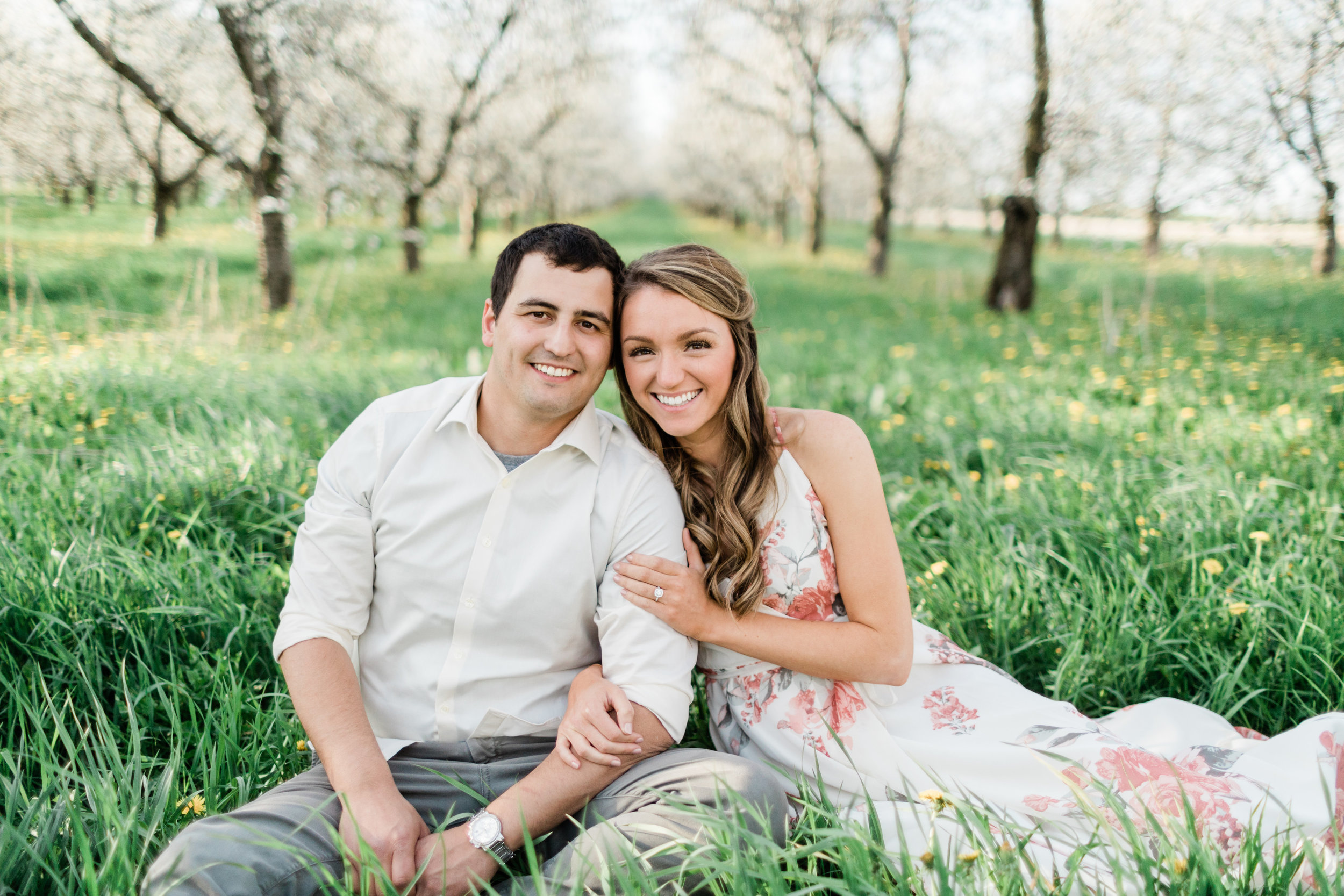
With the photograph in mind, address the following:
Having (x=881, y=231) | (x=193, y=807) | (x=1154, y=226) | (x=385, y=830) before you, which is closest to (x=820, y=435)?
(x=385, y=830)

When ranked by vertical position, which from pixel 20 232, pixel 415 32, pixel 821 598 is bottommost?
pixel 821 598

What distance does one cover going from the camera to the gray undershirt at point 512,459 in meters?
1.87

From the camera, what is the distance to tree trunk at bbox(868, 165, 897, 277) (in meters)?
13.8

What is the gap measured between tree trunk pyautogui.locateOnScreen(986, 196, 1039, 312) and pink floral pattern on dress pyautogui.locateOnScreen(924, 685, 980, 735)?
912 centimetres

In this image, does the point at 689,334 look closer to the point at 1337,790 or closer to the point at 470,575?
the point at 470,575

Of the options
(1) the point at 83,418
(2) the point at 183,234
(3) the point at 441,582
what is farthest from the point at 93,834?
(2) the point at 183,234

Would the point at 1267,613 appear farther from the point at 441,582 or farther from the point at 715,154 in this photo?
the point at 715,154

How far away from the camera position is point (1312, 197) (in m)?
6.06

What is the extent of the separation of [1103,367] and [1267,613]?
4033 mm

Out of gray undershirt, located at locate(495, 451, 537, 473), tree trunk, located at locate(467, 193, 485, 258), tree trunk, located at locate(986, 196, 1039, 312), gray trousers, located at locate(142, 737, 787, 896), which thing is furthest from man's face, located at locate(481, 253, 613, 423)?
tree trunk, located at locate(467, 193, 485, 258)

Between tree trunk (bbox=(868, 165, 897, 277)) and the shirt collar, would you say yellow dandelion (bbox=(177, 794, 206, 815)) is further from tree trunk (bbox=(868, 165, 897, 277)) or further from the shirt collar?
tree trunk (bbox=(868, 165, 897, 277))

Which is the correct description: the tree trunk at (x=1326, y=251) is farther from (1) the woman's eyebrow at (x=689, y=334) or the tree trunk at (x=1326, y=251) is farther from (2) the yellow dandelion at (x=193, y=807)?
(2) the yellow dandelion at (x=193, y=807)

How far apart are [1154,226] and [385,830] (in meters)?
12.5

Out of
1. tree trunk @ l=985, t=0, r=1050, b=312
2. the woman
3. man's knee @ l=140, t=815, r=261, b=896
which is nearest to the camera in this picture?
man's knee @ l=140, t=815, r=261, b=896
